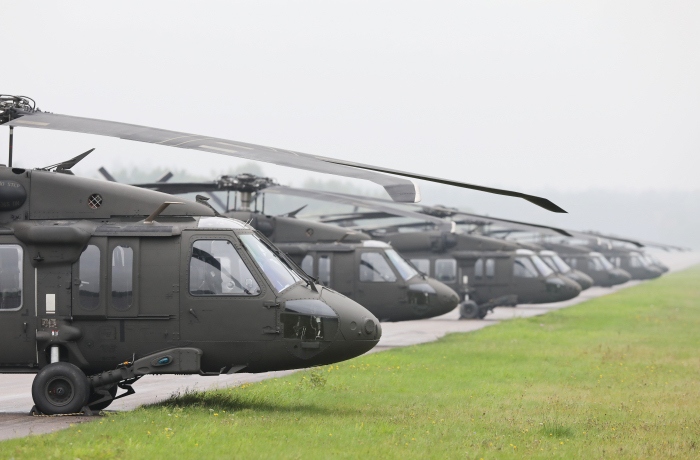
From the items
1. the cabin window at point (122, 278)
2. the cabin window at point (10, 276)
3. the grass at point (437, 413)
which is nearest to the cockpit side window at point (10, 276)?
the cabin window at point (10, 276)

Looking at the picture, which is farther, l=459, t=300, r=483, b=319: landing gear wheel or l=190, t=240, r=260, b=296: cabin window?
l=459, t=300, r=483, b=319: landing gear wheel

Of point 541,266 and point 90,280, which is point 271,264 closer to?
point 90,280

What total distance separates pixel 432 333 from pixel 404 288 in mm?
3327

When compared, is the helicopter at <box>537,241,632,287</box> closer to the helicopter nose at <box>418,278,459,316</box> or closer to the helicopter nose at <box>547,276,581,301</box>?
the helicopter nose at <box>547,276,581,301</box>

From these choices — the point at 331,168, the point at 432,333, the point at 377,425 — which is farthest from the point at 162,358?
the point at 432,333

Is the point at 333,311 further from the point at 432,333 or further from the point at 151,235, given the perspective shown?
the point at 432,333

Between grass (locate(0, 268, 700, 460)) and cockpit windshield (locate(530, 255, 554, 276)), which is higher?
cockpit windshield (locate(530, 255, 554, 276))

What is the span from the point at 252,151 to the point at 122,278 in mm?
2520

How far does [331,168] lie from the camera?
778 centimetres

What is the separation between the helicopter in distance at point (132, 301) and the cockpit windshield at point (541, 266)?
20197 millimetres

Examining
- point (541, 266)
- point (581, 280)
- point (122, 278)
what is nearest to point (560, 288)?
point (541, 266)

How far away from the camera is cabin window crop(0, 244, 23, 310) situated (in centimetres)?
972

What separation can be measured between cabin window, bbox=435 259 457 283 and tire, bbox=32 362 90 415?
1912 centimetres

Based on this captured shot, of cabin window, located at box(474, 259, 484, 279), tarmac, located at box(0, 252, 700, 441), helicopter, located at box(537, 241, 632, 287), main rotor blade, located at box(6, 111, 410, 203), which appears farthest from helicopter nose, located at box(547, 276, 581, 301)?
main rotor blade, located at box(6, 111, 410, 203)
